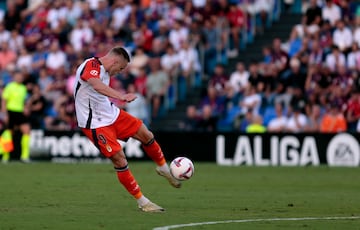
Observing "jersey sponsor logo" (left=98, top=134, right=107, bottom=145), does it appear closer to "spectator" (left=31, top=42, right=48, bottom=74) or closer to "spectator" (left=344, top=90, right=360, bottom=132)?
"spectator" (left=344, top=90, right=360, bottom=132)

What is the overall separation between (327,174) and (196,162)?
232 inches

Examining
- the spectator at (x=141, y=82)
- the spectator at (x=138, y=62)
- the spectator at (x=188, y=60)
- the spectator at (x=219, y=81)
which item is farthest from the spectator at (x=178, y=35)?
the spectator at (x=219, y=81)

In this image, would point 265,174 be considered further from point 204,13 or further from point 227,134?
point 204,13

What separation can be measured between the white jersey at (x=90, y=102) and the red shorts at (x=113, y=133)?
9cm

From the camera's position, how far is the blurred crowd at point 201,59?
26.4 meters

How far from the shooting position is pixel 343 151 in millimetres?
25234

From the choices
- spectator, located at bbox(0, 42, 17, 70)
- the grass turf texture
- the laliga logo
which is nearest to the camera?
the grass turf texture

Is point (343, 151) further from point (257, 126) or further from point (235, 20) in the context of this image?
point (235, 20)

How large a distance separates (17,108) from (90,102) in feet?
46.7

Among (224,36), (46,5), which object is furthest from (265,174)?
(46,5)

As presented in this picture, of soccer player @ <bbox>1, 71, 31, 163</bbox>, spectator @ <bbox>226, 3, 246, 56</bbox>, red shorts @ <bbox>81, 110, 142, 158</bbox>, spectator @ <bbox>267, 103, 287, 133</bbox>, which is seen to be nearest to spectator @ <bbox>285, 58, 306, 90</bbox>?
→ spectator @ <bbox>267, 103, 287, 133</bbox>

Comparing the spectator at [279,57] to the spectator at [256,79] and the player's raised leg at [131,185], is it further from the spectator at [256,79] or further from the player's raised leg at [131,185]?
the player's raised leg at [131,185]

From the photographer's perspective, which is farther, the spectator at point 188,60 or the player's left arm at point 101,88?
the spectator at point 188,60

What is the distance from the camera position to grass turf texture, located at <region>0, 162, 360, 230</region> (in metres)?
11.4
